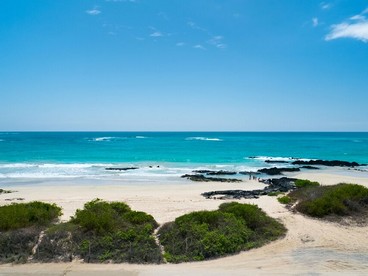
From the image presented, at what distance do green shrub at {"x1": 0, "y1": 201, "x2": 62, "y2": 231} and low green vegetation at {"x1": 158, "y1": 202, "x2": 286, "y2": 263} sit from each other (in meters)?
4.64

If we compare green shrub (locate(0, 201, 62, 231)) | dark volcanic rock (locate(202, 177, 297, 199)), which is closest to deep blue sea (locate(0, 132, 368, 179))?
dark volcanic rock (locate(202, 177, 297, 199))

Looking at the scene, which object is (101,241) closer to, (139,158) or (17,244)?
(17,244)

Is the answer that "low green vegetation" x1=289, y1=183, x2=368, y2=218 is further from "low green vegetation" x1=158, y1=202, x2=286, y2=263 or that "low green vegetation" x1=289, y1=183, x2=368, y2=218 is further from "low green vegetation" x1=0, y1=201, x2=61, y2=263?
"low green vegetation" x1=0, y1=201, x2=61, y2=263

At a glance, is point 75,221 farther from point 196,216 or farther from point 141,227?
point 196,216

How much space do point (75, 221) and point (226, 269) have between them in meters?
5.82

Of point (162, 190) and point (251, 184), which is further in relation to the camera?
point (251, 184)

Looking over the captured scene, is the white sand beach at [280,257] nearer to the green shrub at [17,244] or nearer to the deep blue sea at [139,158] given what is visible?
the green shrub at [17,244]

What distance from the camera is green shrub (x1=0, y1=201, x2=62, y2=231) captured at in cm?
1146

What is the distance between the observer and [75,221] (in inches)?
464

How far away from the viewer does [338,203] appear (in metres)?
14.5

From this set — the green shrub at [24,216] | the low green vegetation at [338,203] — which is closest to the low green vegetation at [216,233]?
the low green vegetation at [338,203]

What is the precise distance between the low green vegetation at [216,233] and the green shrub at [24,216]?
4.64m

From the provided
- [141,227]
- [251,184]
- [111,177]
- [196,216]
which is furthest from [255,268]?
[111,177]

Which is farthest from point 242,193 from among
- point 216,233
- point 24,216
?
point 24,216
